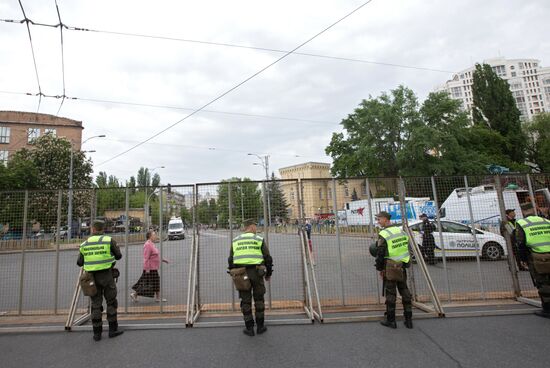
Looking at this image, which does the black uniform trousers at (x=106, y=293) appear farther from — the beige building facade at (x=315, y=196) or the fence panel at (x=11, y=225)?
the beige building facade at (x=315, y=196)

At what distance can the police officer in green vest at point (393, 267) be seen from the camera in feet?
18.0

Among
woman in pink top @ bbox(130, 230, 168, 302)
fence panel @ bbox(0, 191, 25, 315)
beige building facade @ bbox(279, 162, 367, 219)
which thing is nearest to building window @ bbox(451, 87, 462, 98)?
beige building facade @ bbox(279, 162, 367, 219)

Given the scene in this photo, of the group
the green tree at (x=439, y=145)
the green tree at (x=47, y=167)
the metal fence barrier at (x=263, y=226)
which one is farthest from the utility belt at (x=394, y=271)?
the green tree at (x=439, y=145)

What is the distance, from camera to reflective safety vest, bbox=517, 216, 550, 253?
228 inches

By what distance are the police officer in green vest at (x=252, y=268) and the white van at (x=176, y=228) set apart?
82.1 inches

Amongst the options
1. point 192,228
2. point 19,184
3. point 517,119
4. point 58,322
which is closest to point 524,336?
point 192,228

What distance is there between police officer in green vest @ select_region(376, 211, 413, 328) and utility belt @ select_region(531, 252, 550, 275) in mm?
2378

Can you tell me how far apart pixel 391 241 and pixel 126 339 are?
4827 millimetres

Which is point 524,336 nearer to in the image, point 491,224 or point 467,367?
point 467,367

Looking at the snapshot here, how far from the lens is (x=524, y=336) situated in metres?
4.89

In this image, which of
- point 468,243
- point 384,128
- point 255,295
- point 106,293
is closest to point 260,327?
point 255,295

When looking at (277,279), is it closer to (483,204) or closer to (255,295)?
(255,295)

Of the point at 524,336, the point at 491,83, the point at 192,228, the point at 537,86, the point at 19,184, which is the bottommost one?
the point at 524,336

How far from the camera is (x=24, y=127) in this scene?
49062 millimetres
